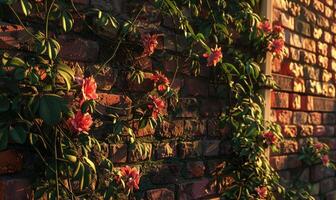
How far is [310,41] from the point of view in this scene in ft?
11.9

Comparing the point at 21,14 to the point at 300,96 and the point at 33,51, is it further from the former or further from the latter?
the point at 300,96

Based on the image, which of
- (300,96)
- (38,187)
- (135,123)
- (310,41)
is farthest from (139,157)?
(310,41)

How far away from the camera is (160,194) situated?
2326 millimetres

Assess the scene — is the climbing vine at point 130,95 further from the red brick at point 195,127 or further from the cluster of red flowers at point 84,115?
the red brick at point 195,127

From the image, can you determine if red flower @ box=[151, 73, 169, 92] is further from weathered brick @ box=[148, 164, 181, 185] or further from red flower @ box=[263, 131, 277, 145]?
red flower @ box=[263, 131, 277, 145]

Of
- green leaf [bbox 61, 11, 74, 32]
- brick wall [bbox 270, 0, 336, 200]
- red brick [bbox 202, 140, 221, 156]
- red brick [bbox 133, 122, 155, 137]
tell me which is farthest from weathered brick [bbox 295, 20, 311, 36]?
green leaf [bbox 61, 11, 74, 32]

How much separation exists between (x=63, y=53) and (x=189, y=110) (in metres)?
0.80

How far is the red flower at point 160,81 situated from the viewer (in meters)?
2.26

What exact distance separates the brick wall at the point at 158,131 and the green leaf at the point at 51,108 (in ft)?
0.79

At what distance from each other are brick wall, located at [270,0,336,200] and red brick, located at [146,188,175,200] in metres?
0.99

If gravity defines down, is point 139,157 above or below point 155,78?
below

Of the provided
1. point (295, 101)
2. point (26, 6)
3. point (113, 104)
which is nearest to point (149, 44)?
point (113, 104)

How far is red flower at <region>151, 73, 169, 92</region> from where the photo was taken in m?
2.26

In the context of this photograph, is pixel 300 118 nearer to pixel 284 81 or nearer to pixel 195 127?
pixel 284 81
